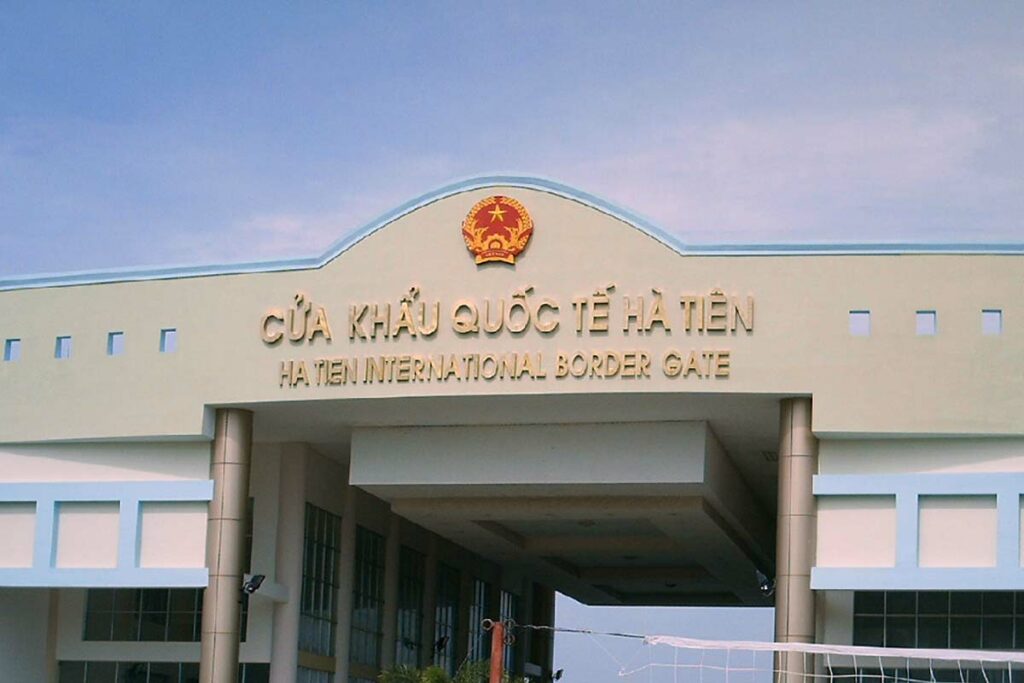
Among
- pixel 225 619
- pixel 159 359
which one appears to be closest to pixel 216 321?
pixel 159 359

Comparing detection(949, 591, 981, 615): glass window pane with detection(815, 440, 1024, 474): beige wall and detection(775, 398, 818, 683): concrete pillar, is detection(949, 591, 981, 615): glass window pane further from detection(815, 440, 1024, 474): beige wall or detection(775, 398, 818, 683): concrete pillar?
detection(775, 398, 818, 683): concrete pillar

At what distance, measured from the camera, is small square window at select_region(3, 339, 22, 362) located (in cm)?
4222

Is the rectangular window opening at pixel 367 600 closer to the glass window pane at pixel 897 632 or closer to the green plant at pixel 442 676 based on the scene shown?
the green plant at pixel 442 676

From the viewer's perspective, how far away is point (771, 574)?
55656 mm

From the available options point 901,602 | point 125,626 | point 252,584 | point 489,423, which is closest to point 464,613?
point 125,626

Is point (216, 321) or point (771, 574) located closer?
point (216, 321)

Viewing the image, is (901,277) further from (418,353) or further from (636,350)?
(418,353)

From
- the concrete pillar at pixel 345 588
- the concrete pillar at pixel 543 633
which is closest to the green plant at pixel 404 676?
the concrete pillar at pixel 345 588

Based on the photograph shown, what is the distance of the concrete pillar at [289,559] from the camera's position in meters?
42.7

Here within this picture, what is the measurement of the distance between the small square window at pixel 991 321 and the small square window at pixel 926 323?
933 mm

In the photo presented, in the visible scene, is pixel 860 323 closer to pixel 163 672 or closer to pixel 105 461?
pixel 105 461

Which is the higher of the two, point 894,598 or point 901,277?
point 901,277

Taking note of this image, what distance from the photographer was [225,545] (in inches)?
1555

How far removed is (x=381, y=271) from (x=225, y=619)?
8504mm
